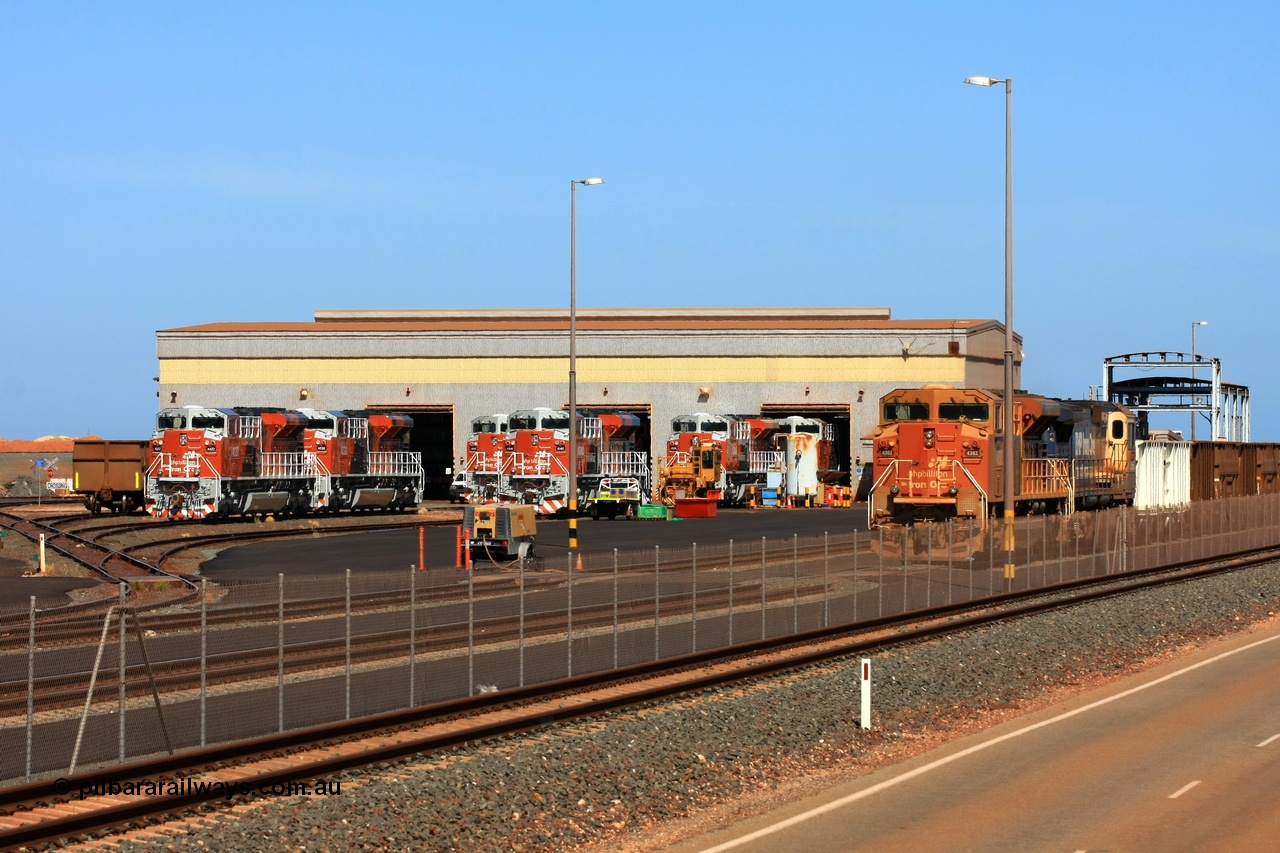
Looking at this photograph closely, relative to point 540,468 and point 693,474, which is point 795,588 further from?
point 693,474

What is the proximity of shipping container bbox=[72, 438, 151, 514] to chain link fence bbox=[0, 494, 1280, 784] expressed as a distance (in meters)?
34.6

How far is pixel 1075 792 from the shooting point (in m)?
15.7

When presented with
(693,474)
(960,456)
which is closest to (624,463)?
(693,474)

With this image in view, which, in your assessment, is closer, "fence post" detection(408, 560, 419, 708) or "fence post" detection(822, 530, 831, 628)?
"fence post" detection(408, 560, 419, 708)

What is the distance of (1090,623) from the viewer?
31.0 meters

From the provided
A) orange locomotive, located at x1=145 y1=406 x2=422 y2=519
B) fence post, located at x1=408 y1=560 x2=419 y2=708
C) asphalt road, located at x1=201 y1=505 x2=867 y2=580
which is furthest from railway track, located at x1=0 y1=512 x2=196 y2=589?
fence post, located at x1=408 y1=560 x2=419 y2=708

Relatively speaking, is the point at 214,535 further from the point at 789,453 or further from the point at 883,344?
the point at 883,344

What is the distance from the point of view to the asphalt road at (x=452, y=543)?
42375mm

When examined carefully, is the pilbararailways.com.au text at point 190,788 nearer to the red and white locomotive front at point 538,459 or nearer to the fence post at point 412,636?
the fence post at point 412,636

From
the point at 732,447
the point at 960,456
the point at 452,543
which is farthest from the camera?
the point at 732,447

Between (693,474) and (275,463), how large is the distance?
73.7 feet

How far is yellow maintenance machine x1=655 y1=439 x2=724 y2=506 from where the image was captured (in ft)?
253

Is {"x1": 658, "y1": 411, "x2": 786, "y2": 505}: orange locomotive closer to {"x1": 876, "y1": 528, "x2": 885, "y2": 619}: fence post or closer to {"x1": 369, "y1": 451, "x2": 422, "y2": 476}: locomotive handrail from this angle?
{"x1": 369, "y1": 451, "x2": 422, "y2": 476}: locomotive handrail

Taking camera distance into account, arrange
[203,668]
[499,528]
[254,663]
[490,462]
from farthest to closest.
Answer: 1. [490,462]
2. [499,528]
3. [254,663]
4. [203,668]
